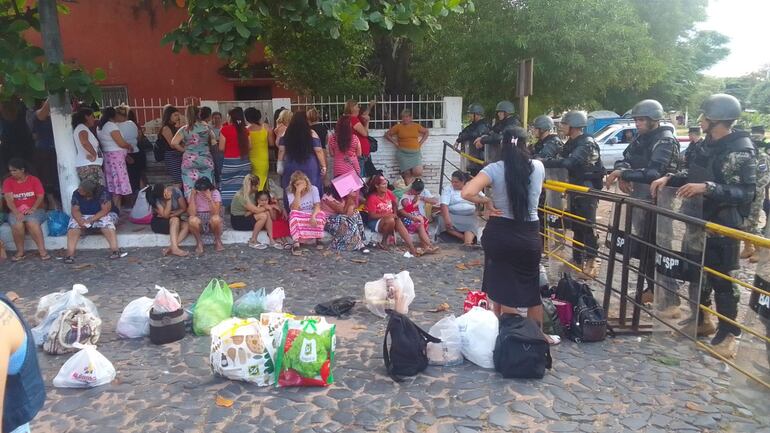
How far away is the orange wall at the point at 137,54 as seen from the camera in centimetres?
1473

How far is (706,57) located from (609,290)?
3606cm

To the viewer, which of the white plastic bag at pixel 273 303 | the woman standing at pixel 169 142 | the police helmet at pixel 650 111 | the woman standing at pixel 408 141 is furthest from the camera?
the woman standing at pixel 408 141

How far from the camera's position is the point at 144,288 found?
6621 mm

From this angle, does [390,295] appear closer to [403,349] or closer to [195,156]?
[403,349]

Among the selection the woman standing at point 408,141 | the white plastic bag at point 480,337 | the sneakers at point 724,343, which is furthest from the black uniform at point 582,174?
the woman standing at point 408,141

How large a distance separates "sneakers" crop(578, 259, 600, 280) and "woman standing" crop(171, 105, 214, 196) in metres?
5.32

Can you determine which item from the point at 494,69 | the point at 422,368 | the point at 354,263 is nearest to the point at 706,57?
the point at 494,69

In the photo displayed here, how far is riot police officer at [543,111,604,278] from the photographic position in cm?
636

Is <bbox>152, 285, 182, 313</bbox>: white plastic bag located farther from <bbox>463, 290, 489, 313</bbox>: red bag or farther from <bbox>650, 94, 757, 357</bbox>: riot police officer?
<bbox>650, 94, 757, 357</bbox>: riot police officer

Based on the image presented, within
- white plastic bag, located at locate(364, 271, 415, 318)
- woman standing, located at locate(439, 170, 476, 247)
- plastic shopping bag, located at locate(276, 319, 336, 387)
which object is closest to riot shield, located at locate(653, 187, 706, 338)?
white plastic bag, located at locate(364, 271, 415, 318)

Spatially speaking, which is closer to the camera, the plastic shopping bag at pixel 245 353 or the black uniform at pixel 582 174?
the plastic shopping bag at pixel 245 353

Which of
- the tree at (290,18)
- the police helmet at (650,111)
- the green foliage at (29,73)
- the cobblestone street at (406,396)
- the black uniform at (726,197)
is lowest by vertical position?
the cobblestone street at (406,396)

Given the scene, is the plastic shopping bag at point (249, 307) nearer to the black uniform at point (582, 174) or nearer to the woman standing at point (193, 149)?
the black uniform at point (582, 174)

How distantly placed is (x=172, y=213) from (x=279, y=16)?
294 centimetres
